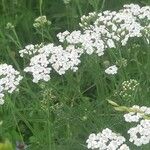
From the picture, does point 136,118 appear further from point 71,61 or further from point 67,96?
point 67,96

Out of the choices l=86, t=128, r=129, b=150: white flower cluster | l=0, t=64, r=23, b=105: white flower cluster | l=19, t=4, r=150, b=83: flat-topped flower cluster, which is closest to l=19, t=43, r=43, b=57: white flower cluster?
l=19, t=4, r=150, b=83: flat-topped flower cluster

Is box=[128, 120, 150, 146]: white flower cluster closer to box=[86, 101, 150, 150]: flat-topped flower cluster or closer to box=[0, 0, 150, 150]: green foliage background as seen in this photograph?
box=[86, 101, 150, 150]: flat-topped flower cluster

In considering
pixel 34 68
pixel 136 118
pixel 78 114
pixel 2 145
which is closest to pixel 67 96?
pixel 78 114

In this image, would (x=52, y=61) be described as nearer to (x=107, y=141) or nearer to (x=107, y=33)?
(x=107, y=33)

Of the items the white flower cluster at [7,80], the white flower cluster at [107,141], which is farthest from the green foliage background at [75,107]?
the white flower cluster at [107,141]

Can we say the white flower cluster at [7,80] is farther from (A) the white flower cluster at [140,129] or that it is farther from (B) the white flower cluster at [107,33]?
(A) the white flower cluster at [140,129]

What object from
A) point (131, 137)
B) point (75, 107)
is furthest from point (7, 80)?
point (131, 137)
